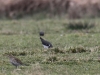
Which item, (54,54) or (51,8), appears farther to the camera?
(51,8)

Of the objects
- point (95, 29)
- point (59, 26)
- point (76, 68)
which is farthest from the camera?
point (59, 26)

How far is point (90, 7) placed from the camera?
1111 inches

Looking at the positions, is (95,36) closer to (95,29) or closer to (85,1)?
(95,29)

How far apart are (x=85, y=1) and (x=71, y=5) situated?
0.91 m

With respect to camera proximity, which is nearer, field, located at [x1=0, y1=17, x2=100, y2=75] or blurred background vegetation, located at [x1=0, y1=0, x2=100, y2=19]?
field, located at [x1=0, y1=17, x2=100, y2=75]

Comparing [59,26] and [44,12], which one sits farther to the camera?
[44,12]

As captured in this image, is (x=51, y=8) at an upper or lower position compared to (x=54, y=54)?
upper

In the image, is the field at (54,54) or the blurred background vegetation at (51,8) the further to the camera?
the blurred background vegetation at (51,8)

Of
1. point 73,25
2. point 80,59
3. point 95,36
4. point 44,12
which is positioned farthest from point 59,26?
point 80,59

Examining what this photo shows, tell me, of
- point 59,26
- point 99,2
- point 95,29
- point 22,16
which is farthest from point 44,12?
point 95,29

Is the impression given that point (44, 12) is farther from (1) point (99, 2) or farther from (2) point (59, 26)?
(2) point (59, 26)

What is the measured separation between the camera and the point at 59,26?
22156 mm

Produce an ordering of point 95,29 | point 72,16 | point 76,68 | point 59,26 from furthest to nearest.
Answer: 1. point 72,16
2. point 59,26
3. point 95,29
4. point 76,68

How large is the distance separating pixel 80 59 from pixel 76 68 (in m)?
0.91
